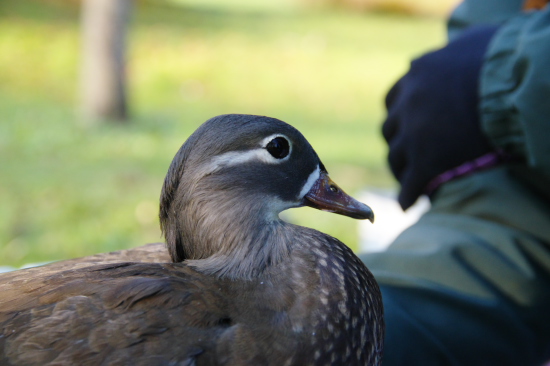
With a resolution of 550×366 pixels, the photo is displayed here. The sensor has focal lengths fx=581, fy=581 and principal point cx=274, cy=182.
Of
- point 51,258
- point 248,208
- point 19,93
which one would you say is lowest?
point 51,258

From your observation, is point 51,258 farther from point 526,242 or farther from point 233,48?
point 233,48

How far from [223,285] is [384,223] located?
174 centimetres

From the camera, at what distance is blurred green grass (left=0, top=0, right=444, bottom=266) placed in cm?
280

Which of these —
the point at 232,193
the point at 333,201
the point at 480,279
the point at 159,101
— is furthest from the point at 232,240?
the point at 159,101

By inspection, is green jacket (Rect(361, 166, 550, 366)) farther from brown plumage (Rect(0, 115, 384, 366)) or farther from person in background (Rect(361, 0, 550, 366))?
brown plumage (Rect(0, 115, 384, 366))

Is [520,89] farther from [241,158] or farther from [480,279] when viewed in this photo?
[241,158]

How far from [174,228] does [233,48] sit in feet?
19.7

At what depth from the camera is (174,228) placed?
0.91 meters

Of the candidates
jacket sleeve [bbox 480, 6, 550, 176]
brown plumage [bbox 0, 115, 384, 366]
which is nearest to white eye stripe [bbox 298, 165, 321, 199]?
brown plumage [bbox 0, 115, 384, 366]

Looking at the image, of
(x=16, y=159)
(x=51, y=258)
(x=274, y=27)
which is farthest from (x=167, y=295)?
(x=274, y=27)

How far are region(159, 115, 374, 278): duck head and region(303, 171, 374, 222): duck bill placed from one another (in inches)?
1.7

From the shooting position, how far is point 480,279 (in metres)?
1.29

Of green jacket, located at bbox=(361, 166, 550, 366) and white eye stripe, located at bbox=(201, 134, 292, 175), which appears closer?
white eye stripe, located at bbox=(201, 134, 292, 175)

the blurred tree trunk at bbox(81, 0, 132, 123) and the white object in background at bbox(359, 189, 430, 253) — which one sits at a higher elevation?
the blurred tree trunk at bbox(81, 0, 132, 123)
